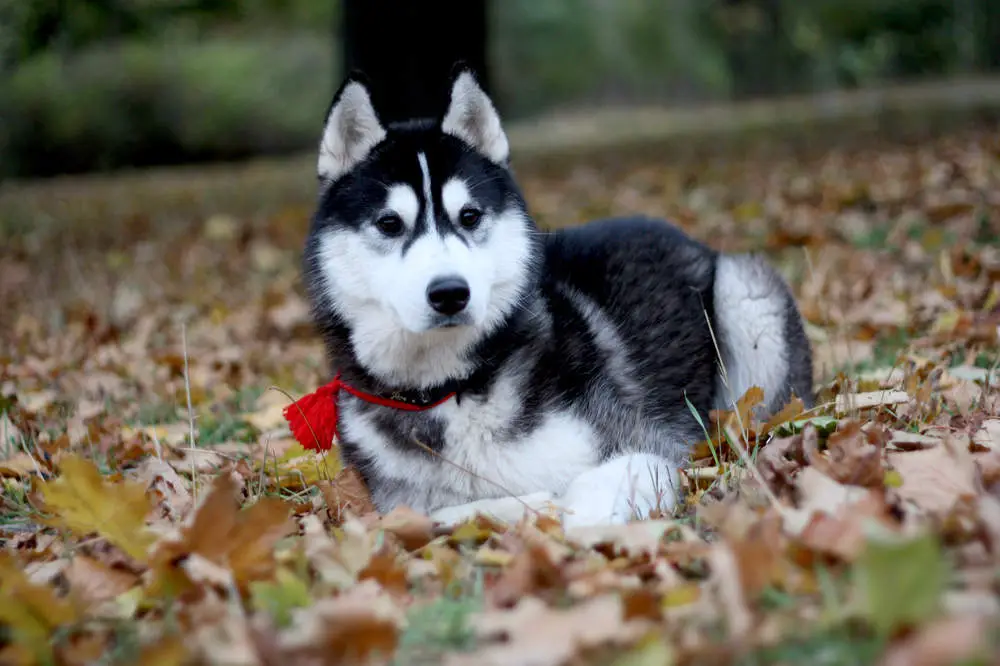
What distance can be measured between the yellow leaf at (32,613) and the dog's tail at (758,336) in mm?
2517

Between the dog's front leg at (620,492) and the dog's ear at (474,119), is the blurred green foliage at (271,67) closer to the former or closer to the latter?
the dog's ear at (474,119)

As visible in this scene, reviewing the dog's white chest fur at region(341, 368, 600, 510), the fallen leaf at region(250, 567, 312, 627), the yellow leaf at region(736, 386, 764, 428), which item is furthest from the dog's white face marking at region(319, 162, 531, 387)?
the fallen leaf at region(250, 567, 312, 627)

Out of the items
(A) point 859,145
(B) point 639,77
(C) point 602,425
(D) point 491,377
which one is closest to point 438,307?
(D) point 491,377

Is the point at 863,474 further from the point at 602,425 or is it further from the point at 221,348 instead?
the point at 221,348

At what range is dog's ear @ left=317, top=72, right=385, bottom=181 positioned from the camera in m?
3.03

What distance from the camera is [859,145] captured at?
9.68 metres

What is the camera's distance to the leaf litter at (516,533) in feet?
5.54

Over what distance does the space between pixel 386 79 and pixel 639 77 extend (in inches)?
758

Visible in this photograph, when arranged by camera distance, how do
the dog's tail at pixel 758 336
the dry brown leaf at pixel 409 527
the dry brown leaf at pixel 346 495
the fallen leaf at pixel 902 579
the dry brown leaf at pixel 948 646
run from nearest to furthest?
the dry brown leaf at pixel 948 646 → the fallen leaf at pixel 902 579 → the dry brown leaf at pixel 409 527 → the dry brown leaf at pixel 346 495 → the dog's tail at pixel 758 336

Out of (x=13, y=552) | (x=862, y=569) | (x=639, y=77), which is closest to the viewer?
(x=862, y=569)

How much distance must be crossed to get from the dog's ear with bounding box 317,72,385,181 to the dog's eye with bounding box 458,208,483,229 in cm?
41

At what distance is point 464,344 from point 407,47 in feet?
20.7

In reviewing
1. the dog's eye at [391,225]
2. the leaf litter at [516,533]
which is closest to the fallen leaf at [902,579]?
the leaf litter at [516,533]

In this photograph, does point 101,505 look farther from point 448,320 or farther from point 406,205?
point 406,205
